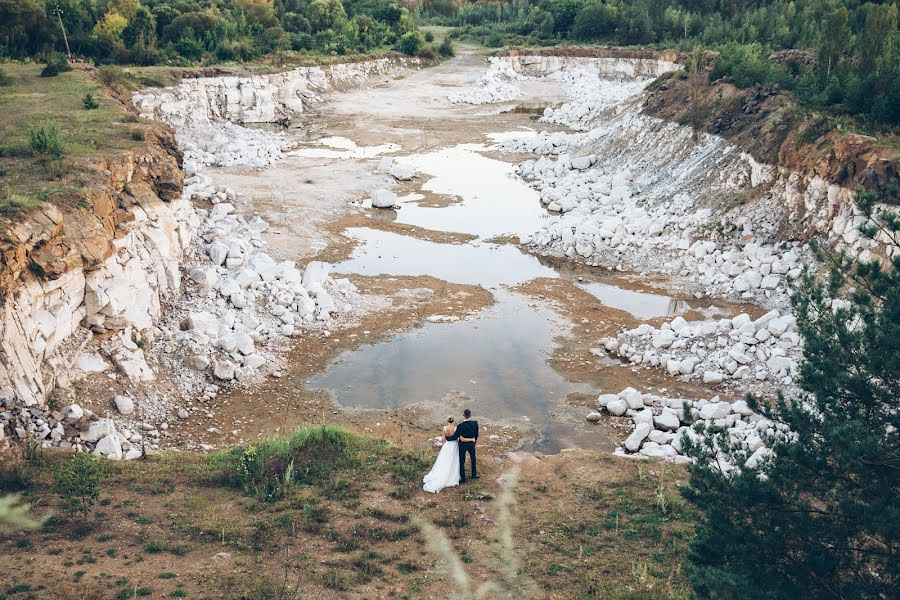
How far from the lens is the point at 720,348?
16469mm

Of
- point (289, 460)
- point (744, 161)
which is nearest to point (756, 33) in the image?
point (744, 161)

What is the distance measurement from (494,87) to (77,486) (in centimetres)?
5473

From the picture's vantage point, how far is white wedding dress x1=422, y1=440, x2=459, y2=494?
11156 mm

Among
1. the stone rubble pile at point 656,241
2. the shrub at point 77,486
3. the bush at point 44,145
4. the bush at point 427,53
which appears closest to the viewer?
the shrub at point 77,486

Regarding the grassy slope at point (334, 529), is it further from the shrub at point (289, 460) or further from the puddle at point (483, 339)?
the puddle at point (483, 339)

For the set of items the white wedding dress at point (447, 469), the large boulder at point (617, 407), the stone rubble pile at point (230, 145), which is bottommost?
the large boulder at point (617, 407)

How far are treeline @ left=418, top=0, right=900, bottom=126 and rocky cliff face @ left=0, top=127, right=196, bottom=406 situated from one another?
67.9 ft

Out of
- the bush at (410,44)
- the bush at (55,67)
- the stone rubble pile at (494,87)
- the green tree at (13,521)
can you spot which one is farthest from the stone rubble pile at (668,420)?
the bush at (410,44)

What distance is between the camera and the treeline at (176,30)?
36.1 metres

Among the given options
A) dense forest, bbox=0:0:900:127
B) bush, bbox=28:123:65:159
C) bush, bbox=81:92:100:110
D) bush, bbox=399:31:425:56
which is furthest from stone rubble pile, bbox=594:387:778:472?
bush, bbox=399:31:425:56

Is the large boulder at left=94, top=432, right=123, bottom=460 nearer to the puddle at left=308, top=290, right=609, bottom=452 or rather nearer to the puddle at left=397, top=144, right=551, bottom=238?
the puddle at left=308, top=290, right=609, bottom=452

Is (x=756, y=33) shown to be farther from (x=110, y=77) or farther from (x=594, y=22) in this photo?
(x=110, y=77)

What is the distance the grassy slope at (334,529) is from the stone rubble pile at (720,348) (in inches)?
186

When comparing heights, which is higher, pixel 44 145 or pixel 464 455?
pixel 44 145
